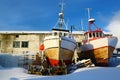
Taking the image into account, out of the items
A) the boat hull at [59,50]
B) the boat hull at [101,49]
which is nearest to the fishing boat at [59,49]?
the boat hull at [59,50]

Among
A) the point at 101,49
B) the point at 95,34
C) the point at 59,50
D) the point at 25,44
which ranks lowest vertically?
the point at 59,50

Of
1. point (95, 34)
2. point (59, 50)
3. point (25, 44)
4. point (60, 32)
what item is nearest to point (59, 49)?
point (59, 50)

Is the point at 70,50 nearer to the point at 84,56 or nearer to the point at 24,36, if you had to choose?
the point at 84,56

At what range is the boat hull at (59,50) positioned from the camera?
22531mm

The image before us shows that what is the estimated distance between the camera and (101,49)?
24547mm

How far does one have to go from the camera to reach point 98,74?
52.7ft

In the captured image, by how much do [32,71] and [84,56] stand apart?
927 cm

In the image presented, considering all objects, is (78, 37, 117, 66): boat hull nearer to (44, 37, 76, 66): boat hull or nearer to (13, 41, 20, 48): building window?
(44, 37, 76, 66): boat hull

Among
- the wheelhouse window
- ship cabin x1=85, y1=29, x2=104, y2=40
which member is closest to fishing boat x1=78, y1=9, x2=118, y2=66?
ship cabin x1=85, y1=29, x2=104, y2=40

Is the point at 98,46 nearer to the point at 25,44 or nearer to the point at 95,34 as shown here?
the point at 95,34

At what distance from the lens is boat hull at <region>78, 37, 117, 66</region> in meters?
24.2

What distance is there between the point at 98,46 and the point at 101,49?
0.49 meters

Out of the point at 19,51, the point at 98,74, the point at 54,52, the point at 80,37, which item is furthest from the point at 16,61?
the point at 98,74

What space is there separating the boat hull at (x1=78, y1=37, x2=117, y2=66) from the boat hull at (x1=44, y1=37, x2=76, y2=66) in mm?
2689
